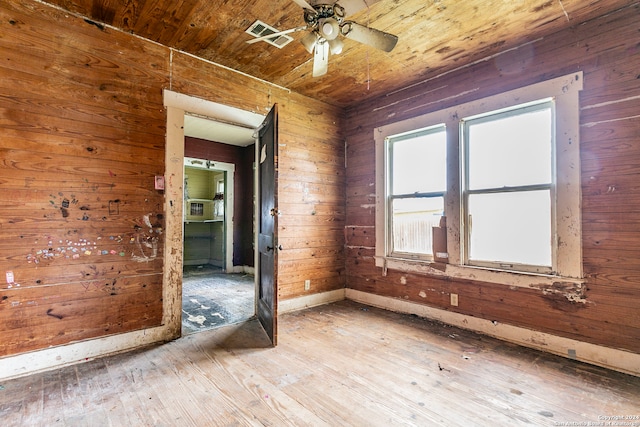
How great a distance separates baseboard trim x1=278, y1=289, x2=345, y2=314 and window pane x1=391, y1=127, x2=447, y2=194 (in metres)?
1.63

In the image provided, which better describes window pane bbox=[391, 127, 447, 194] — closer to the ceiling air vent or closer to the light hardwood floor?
the light hardwood floor

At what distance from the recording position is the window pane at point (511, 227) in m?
2.68

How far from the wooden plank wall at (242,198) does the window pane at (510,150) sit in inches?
179

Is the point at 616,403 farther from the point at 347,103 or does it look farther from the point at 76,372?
the point at 347,103

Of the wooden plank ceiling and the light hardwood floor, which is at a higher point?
the wooden plank ceiling

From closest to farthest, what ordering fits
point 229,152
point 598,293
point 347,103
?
point 598,293 < point 347,103 < point 229,152

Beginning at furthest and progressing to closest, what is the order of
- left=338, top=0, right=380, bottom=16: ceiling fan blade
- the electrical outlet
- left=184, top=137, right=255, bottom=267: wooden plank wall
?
left=184, top=137, right=255, bottom=267: wooden plank wall
the electrical outlet
left=338, top=0, right=380, bottom=16: ceiling fan blade

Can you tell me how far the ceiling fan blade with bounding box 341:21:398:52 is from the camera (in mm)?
2051

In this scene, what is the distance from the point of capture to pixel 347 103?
4.22 m

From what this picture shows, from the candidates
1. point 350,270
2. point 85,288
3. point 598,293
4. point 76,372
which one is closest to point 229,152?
point 350,270

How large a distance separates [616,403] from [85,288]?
3793 mm

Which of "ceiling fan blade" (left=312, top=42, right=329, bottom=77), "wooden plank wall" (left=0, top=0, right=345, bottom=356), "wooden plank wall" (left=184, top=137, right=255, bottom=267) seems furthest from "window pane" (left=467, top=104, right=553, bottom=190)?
"wooden plank wall" (left=184, top=137, right=255, bottom=267)

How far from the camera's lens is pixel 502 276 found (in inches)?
111

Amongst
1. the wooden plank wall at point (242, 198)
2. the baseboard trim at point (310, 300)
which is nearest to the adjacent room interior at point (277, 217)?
the baseboard trim at point (310, 300)
